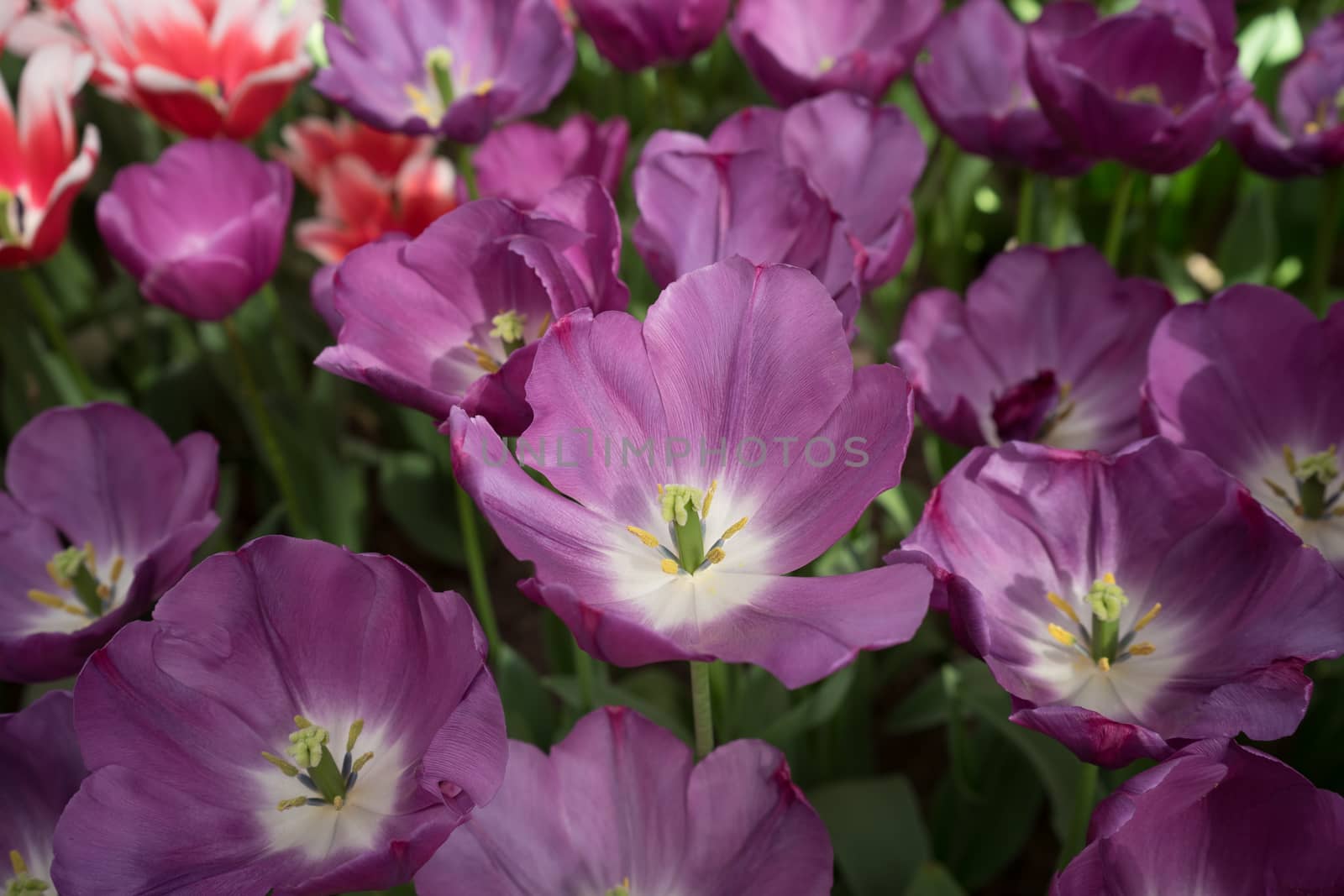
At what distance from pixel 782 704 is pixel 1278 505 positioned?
579 millimetres

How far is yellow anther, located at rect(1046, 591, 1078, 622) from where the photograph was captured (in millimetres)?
1079

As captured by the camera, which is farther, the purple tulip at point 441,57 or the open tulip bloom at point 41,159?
the purple tulip at point 441,57

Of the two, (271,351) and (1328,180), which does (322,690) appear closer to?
(271,351)

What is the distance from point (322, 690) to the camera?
101 cm

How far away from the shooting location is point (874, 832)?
1.42 m

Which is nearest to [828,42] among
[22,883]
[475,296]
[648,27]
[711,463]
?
[648,27]

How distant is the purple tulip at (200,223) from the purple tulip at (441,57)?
0.53 ft

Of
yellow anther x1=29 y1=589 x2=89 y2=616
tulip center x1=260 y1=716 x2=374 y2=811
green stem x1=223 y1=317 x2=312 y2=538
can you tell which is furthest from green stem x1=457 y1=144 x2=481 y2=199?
tulip center x1=260 y1=716 x2=374 y2=811

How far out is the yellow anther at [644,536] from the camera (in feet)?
3.37

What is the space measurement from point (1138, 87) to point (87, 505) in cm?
133

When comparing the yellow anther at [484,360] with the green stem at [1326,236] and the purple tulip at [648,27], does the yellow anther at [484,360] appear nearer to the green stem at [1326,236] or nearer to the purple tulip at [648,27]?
the purple tulip at [648,27]

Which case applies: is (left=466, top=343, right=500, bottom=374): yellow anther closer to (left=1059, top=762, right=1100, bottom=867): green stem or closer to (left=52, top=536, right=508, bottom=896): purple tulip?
(left=52, top=536, right=508, bottom=896): purple tulip

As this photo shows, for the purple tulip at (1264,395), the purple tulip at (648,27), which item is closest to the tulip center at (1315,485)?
the purple tulip at (1264,395)

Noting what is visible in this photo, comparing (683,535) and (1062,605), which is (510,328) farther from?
(1062,605)
